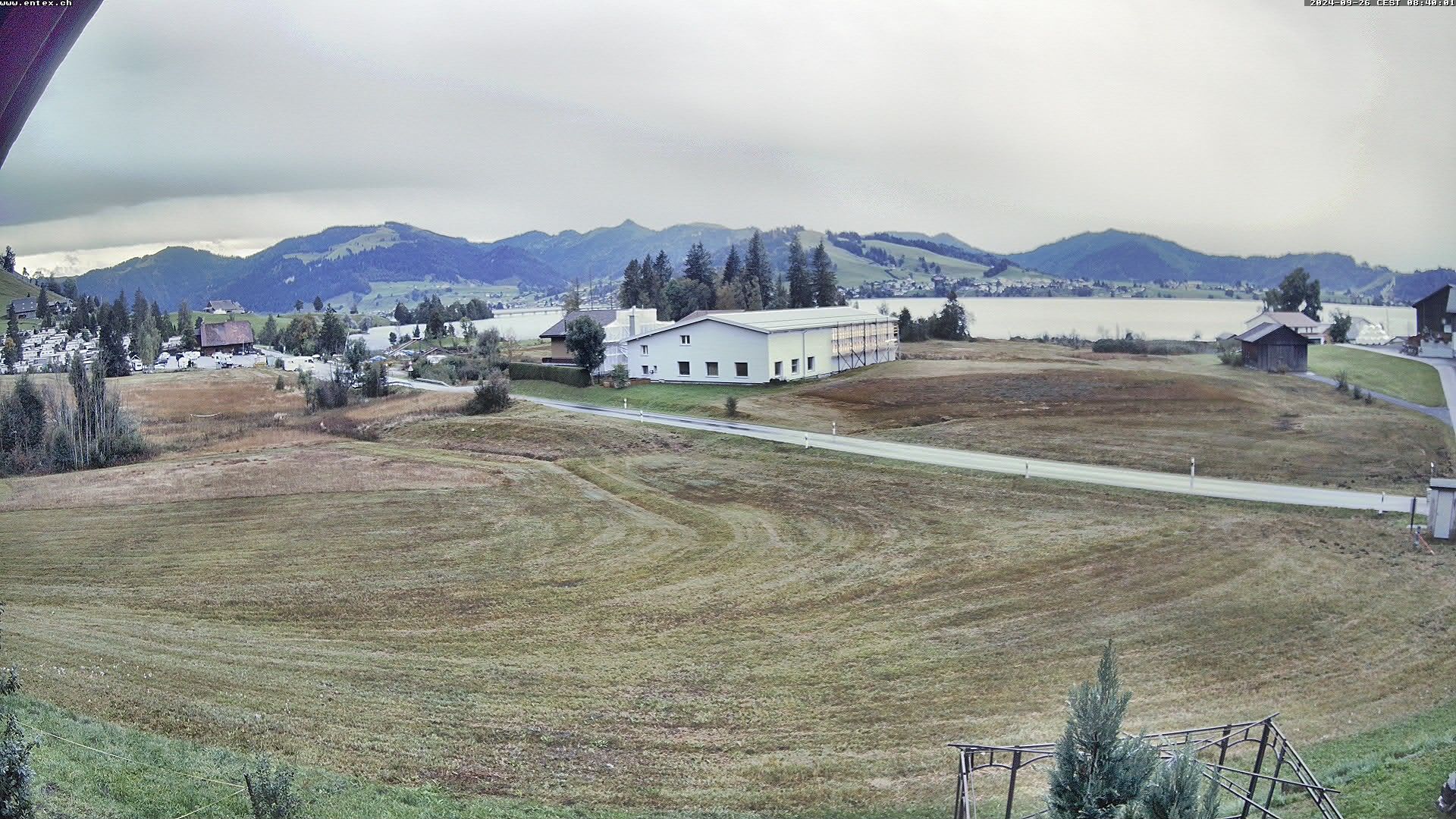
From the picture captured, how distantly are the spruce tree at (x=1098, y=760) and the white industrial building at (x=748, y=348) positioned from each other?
39.8 metres

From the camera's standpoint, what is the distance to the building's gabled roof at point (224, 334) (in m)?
80.8

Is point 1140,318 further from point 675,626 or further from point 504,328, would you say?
point 675,626

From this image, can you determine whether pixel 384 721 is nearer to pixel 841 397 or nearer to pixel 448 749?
pixel 448 749

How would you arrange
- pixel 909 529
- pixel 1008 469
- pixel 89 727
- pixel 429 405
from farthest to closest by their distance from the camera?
pixel 429 405 → pixel 1008 469 → pixel 909 529 → pixel 89 727

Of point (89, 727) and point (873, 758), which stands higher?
point (89, 727)

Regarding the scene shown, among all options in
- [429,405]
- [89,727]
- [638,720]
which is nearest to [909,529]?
[638,720]

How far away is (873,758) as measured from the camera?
1097cm

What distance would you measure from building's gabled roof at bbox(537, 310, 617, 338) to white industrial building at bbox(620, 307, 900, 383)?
7.63m

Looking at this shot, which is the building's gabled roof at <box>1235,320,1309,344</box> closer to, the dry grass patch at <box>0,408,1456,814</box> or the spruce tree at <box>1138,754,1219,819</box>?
the dry grass patch at <box>0,408,1456,814</box>

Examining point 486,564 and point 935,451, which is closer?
point 486,564

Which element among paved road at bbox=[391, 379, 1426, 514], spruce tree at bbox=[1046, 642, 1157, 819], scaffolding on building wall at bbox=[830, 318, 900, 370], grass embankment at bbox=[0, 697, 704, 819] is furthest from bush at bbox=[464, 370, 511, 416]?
spruce tree at bbox=[1046, 642, 1157, 819]

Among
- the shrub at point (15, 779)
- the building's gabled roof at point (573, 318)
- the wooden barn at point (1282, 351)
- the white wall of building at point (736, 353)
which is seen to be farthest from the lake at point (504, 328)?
the shrub at point (15, 779)

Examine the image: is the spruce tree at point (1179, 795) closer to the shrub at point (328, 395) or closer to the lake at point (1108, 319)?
the shrub at point (328, 395)

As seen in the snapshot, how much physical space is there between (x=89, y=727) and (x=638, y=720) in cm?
637
